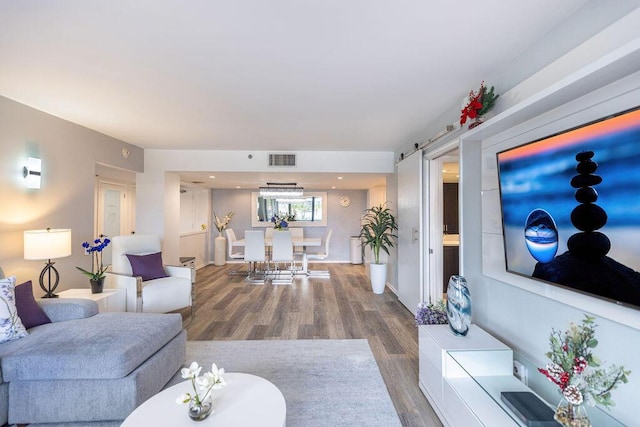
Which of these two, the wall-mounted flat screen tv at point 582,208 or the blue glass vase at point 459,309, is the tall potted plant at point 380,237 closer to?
the blue glass vase at point 459,309

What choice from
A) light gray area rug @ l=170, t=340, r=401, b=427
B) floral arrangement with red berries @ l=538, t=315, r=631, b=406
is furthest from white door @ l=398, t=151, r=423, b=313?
floral arrangement with red berries @ l=538, t=315, r=631, b=406

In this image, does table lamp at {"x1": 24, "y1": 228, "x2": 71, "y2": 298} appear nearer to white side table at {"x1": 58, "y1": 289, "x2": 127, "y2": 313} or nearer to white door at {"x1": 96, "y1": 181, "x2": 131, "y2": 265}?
white side table at {"x1": 58, "y1": 289, "x2": 127, "y2": 313}

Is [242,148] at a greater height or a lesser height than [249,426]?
greater

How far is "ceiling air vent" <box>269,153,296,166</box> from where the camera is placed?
473cm

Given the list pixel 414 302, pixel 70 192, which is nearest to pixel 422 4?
pixel 414 302

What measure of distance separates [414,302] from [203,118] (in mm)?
3420

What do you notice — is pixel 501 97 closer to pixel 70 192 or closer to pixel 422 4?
pixel 422 4

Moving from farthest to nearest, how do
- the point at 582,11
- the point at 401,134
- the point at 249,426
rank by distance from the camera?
the point at 401,134, the point at 582,11, the point at 249,426

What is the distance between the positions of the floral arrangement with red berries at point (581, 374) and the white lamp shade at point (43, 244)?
12.3 feet

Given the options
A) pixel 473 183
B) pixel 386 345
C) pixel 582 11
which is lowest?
pixel 386 345

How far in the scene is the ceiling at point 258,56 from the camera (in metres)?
1.49

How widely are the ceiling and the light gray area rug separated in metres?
2.42

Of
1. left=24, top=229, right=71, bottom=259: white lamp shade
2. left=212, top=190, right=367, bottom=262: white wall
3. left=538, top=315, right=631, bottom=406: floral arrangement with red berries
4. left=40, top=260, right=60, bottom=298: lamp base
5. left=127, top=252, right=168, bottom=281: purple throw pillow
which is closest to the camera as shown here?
left=538, top=315, right=631, bottom=406: floral arrangement with red berries

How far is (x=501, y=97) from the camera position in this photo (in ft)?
6.66
